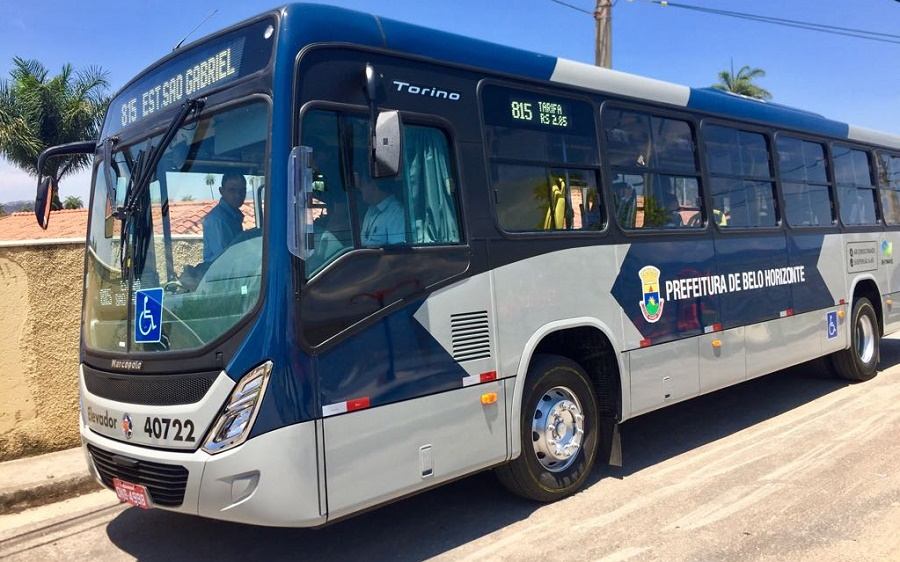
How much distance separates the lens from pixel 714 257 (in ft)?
22.0

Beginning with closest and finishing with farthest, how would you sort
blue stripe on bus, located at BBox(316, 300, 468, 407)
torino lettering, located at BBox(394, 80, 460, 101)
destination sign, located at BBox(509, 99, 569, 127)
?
blue stripe on bus, located at BBox(316, 300, 468, 407)
torino lettering, located at BBox(394, 80, 460, 101)
destination sign, located at BBox(509, 99, 569, 127)

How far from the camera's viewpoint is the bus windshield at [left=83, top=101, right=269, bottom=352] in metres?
3.90

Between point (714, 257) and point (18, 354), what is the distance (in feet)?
20.7

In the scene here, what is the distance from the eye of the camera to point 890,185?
33.2 ft

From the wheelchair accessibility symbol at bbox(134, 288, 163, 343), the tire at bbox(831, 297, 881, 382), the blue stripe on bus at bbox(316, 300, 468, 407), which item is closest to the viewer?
the blue stripe on bus at bbox(316, 300, 468, 407)

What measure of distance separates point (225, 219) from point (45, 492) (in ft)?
10.5

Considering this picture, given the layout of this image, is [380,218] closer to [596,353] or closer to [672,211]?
[596,353]

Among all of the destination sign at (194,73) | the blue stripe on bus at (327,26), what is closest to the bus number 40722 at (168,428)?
the destination sign at (194,73)

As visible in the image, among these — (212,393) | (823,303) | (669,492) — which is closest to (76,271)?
(212,393)

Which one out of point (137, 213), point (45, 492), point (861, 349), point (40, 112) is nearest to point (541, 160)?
point (137, 213)

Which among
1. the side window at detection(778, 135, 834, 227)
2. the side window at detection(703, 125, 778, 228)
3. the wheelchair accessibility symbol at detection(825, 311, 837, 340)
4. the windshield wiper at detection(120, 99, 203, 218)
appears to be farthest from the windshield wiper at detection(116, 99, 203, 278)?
the wheelchair accessibility symbol at detection(825, 311, 837, 340)

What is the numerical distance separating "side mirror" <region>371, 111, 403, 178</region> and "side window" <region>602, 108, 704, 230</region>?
252 cm

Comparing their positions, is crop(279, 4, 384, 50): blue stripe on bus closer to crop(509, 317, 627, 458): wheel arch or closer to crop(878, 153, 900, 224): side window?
crop(509, 317, 627, 458): wheel arch

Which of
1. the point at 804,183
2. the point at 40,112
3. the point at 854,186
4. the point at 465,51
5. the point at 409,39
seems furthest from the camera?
the point at 40,112
